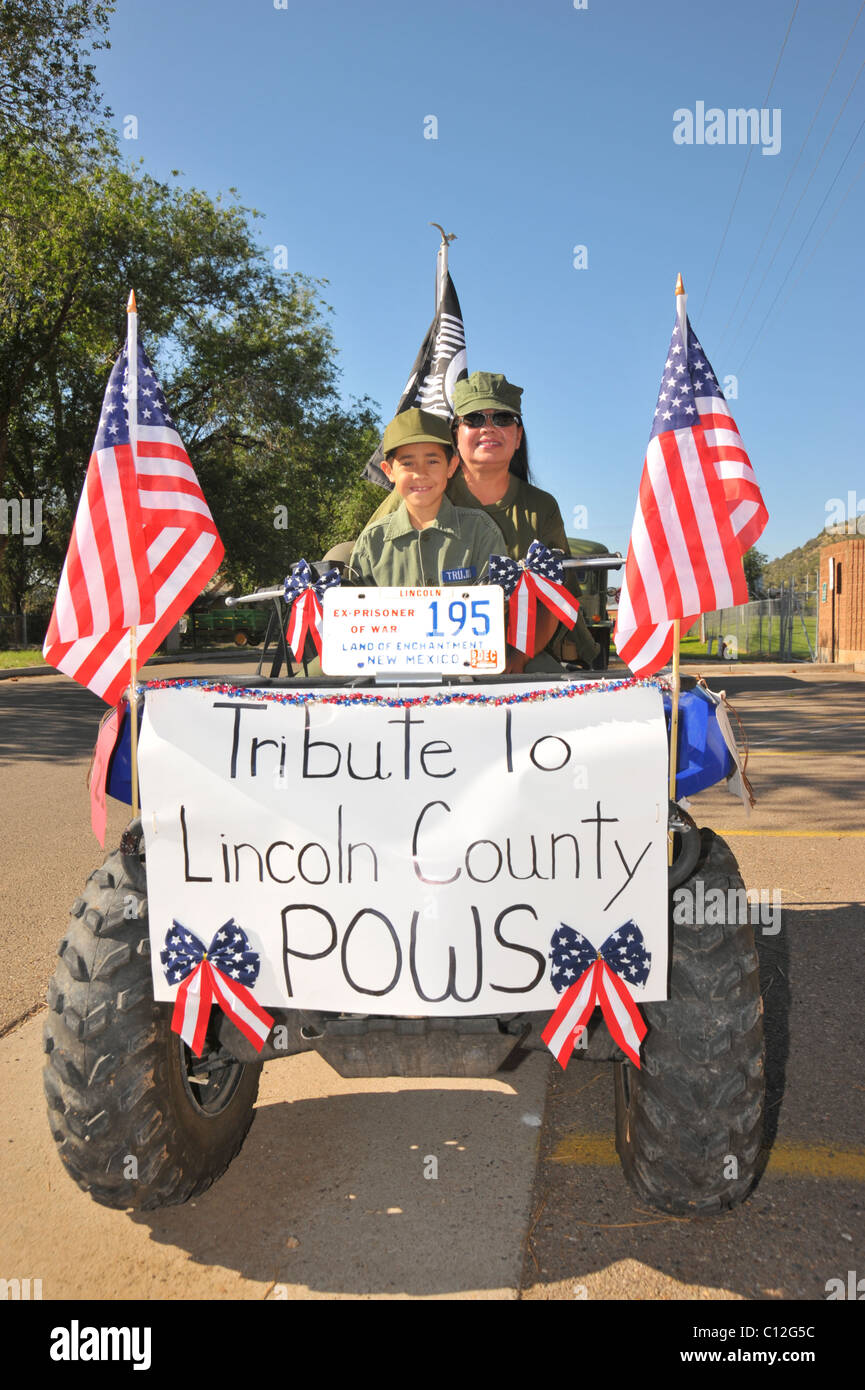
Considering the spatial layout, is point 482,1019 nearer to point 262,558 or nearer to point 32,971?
point 32,971

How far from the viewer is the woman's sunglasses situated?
14.5ft

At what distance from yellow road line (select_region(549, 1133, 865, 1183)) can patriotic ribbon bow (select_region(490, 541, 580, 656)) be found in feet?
5.25

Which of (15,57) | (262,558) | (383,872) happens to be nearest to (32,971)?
(383,872)

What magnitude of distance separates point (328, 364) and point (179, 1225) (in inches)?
1327

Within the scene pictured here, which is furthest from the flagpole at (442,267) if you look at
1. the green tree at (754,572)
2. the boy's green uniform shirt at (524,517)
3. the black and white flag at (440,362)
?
the green tree at (754,572)

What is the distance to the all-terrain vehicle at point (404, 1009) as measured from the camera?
2.41 metres

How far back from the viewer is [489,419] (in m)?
4.45

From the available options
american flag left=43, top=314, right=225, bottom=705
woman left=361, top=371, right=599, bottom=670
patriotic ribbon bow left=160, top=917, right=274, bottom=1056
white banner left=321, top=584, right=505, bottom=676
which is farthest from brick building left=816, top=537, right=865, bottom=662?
patriotic ribbon bow left=160, top=917, right=274, bottom=1056

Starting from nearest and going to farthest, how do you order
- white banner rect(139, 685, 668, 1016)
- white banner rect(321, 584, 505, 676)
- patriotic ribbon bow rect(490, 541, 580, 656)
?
white banner rect(139, 685, 668, 1016) < white banner rect(321, 584, 505, 676) < patriotic ribbon bow rect(490, 541, 580, 656)

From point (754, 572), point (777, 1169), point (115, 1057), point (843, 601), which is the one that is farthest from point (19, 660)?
point (754, 572)

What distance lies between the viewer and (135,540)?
9.51 ft

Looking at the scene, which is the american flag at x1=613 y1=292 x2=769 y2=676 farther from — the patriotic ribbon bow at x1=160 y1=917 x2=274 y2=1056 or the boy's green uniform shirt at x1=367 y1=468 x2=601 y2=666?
the boy's green uniform shirt at x1=367 y1=468 x2=601 y2=666

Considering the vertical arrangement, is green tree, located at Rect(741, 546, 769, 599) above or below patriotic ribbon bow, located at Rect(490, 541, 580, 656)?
above

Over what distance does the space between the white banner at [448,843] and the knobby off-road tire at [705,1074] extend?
4.0 inches
